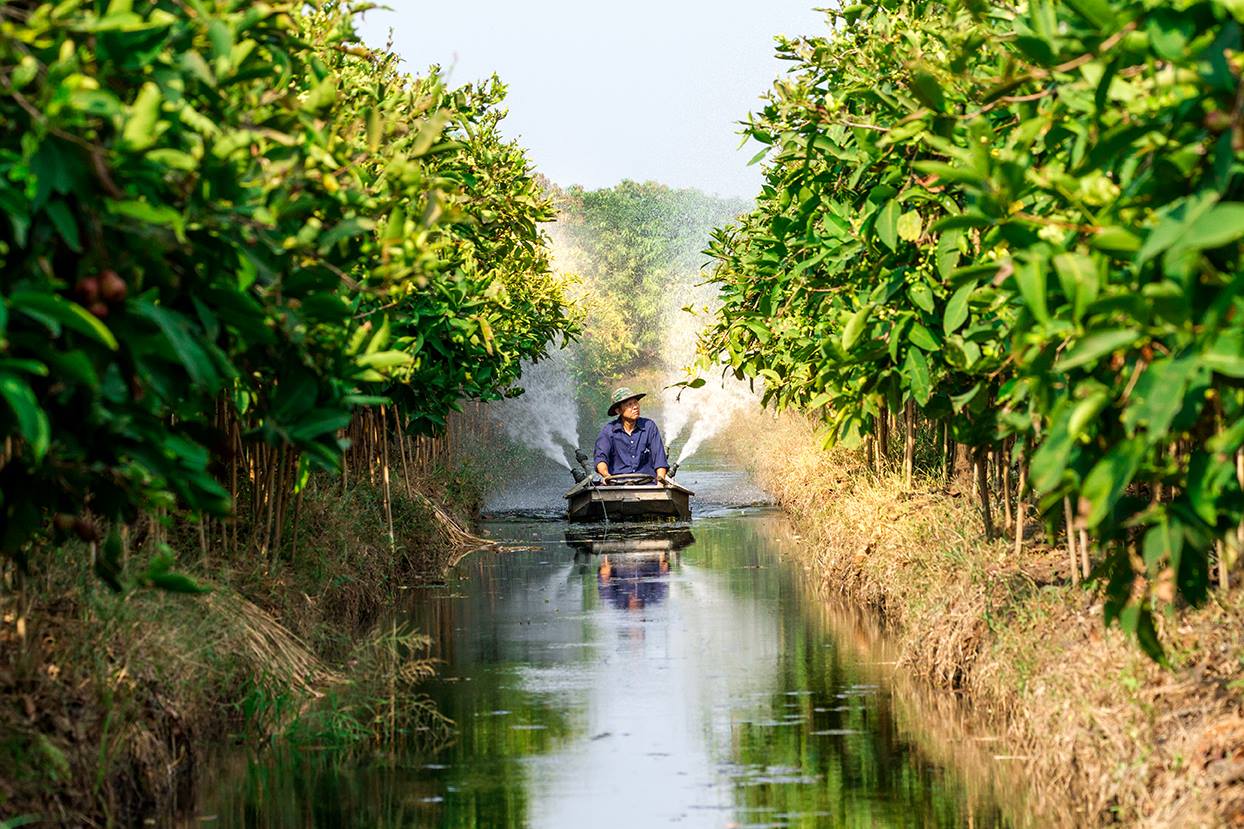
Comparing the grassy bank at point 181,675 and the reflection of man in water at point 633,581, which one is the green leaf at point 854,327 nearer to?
the grassy bank at point 181,675

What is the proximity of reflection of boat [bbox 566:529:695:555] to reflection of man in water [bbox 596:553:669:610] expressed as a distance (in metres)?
0.59

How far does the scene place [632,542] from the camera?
901 inches

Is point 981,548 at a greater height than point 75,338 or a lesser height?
lesser

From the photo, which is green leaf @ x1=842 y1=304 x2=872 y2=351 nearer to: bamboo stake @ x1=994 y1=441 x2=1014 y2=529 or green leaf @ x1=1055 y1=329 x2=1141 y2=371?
bamboo stake @ x1=994 y1=441 x2=1014 y2=529

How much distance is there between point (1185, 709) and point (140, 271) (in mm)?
4570

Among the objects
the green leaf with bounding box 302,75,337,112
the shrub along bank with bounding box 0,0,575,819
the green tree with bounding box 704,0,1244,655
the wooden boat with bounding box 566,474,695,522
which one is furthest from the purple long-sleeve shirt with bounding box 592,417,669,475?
the green leaf with bounding box 302,75,337,112

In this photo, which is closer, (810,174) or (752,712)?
(752,712)

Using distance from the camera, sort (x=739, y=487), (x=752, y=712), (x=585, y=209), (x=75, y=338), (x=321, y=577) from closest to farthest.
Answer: (x=75, y=338), (x=752, y=712), (x=321, y=577), (x=739, y=487), (x=585, y=209)

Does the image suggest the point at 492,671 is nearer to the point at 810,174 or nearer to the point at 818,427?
the point at 810,174

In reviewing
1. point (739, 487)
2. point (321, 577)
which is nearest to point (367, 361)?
point (321, 577)

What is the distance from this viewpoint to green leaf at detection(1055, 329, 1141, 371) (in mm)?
5336

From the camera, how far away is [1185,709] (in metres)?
7.49

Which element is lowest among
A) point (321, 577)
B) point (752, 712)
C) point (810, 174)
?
point (752, 712)

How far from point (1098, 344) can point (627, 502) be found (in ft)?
62.2
